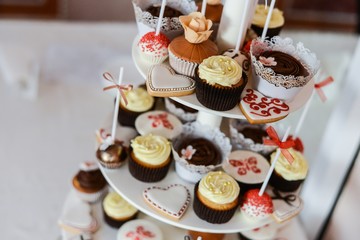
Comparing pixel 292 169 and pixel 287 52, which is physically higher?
pixel 287 52

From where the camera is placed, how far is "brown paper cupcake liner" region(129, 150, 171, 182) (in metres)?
1.22

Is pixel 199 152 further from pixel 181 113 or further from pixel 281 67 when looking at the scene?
pixel 281 67

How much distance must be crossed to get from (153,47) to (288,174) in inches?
18.8

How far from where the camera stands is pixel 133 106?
54.1 inches

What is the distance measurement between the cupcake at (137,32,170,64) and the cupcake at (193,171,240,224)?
0.30 meters

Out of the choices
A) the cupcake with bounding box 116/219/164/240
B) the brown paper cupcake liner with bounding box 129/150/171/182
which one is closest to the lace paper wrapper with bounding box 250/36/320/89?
the brown paper cupcake liner with bounding box 129/150/171/182

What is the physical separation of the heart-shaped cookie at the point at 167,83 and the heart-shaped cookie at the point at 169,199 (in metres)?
0.27

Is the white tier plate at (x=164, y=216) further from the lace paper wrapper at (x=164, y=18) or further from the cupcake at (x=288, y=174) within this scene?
the lace paper wrapper at (x=164, y=18)

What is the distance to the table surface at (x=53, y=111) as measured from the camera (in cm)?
167

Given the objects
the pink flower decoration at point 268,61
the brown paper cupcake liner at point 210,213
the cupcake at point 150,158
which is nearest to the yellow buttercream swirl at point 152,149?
the cupcake at point 150,158

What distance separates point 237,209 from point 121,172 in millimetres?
310

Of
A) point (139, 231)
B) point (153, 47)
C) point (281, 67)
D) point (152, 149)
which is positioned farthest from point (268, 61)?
point (139, 231)

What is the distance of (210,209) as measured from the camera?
1.15 metres

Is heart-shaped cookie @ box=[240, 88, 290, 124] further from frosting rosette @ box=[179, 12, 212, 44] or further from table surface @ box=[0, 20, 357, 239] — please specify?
table surface @ box=[0, 20, 357, 239]
